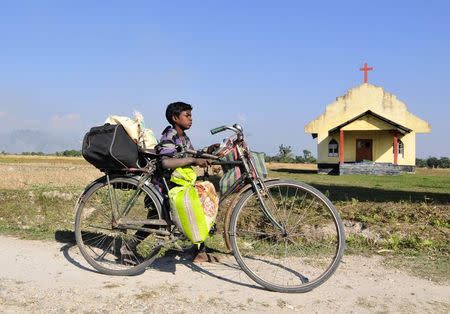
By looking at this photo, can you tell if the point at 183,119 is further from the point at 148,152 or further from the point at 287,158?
the point at 287,158

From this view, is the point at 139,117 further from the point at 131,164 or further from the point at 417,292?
the point at 417,292

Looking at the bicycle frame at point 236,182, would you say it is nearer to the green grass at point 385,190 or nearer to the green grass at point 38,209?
the green grass at point 38,209

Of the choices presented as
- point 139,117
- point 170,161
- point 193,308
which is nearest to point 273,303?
point 193,308

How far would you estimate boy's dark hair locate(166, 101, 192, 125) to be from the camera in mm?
5020

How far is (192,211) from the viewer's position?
14.3 ft

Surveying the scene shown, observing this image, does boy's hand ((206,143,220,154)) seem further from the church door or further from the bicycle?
the church door

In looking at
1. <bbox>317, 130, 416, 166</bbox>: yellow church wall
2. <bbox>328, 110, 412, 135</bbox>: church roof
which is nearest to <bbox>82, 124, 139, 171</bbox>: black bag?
<bbox>328, 110, 412, 135</bbox>: church roof

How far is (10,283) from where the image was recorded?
436cm

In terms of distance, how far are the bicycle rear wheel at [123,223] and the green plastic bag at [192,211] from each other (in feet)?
1.08

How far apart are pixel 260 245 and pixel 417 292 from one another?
166 cm

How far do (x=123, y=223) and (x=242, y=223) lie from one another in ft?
4.22

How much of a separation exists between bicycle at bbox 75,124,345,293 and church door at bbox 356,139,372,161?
104ft

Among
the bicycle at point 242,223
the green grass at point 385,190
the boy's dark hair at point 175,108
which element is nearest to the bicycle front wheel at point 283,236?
the bicycle at point 242,223

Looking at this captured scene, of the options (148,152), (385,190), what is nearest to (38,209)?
(148,152)
